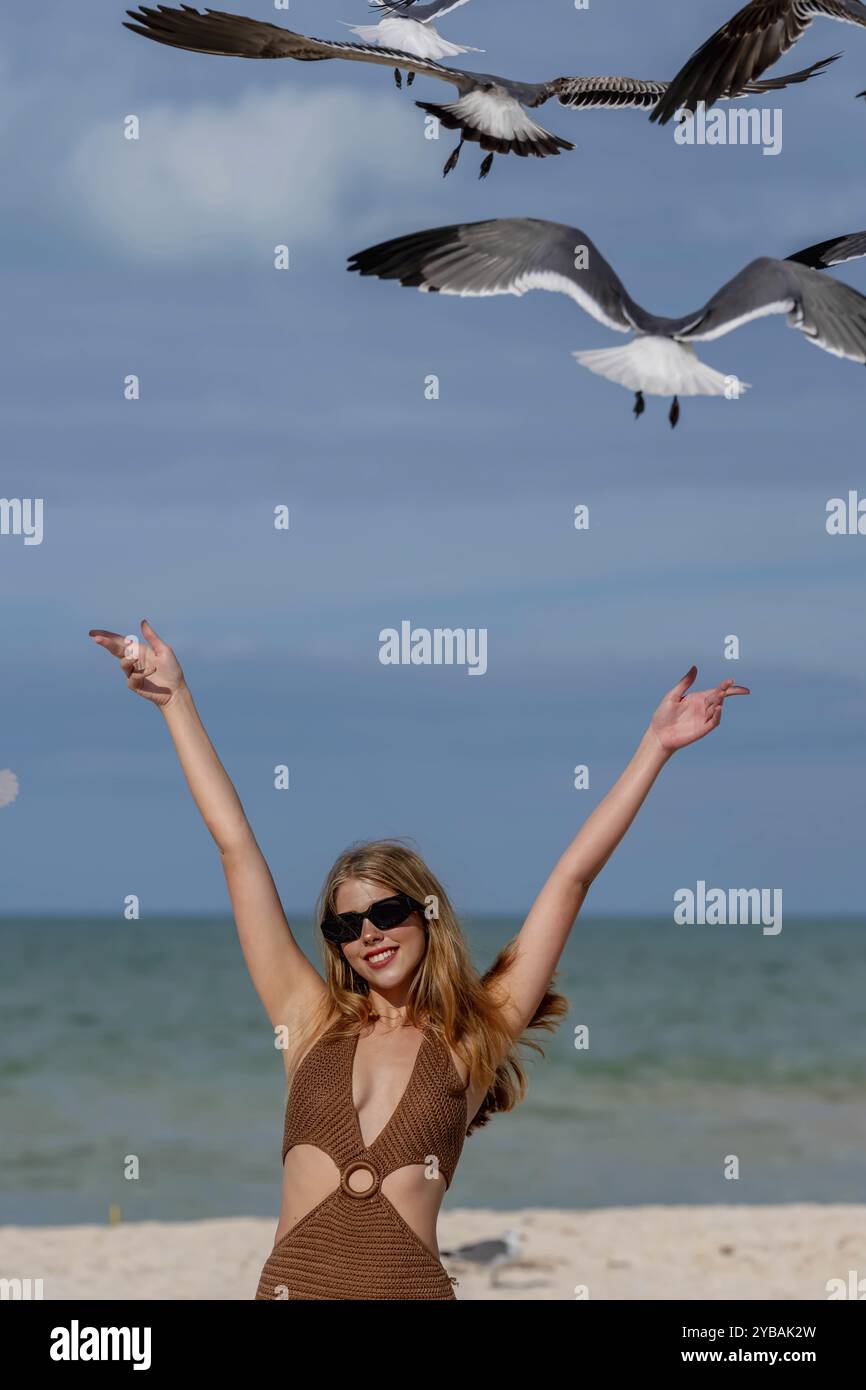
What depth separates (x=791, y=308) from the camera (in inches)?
118

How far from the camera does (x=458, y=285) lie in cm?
310

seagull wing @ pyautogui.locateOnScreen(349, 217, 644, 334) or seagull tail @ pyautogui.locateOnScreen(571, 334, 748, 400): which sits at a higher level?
seagull wing @ pyautogui.locateOnScreen(349, 217, 644, 334)

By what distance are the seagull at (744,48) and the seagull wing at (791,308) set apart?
67 centimetres

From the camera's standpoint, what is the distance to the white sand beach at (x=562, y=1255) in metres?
9.12

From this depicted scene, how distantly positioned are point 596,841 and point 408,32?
8.60ft

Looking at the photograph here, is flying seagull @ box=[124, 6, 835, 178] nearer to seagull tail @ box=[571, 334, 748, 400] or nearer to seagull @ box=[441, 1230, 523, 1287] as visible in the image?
seagull tail @ box=[571, 334, 748, 400]

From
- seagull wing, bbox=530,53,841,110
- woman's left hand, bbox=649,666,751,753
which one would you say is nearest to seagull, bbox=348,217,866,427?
woman's left hand, bbox=649,666,751,753

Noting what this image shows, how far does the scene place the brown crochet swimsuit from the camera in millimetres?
2869

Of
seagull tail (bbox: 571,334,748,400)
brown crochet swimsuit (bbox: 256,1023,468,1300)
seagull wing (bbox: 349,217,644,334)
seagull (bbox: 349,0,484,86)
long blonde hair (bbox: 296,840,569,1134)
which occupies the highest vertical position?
seagull (bbox: 349,0,484,86)

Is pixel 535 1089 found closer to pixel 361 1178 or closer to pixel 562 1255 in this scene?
pixel 562 1255

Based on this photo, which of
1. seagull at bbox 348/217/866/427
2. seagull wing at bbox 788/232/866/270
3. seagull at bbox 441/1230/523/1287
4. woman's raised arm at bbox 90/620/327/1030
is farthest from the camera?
seagull at bbox 441/1230/523/1287
